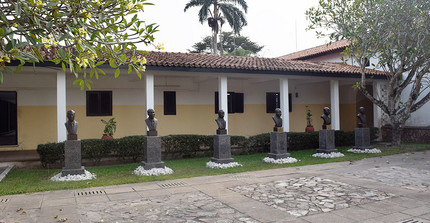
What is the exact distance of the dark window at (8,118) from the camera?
11.0 metres

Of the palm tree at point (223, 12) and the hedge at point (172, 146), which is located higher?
the palm tree at point (223, 12)

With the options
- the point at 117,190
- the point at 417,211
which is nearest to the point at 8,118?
the point at 117,190

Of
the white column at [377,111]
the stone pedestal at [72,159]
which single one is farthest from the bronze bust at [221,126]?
the white column at [377,111]

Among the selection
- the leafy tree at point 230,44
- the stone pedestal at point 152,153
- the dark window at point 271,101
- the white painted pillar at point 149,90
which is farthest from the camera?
the leafy tree at point 230,44

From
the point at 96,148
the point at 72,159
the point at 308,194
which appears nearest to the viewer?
the point at 308,194

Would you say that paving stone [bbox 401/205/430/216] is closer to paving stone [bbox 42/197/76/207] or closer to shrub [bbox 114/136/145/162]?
paving stone [bbox 42/197/76/207]

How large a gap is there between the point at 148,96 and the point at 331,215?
7.34m

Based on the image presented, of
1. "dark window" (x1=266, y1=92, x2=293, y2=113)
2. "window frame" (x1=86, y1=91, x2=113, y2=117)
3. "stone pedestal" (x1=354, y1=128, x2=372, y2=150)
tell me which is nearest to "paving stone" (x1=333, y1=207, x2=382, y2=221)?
"stone pedestal" (x1=354, y1=128, x2=372, y2=150)

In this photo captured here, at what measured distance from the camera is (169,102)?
1312 centimetres

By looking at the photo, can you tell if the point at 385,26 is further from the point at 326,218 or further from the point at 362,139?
the point at 326,218

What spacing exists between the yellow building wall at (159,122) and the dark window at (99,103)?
19 centimetres

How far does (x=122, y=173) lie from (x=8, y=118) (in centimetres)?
572

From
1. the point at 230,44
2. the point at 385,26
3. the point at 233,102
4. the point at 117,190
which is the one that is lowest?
the point at 117,190

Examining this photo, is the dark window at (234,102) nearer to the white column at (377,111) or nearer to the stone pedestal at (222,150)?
the stone pedestal at (222,150)
